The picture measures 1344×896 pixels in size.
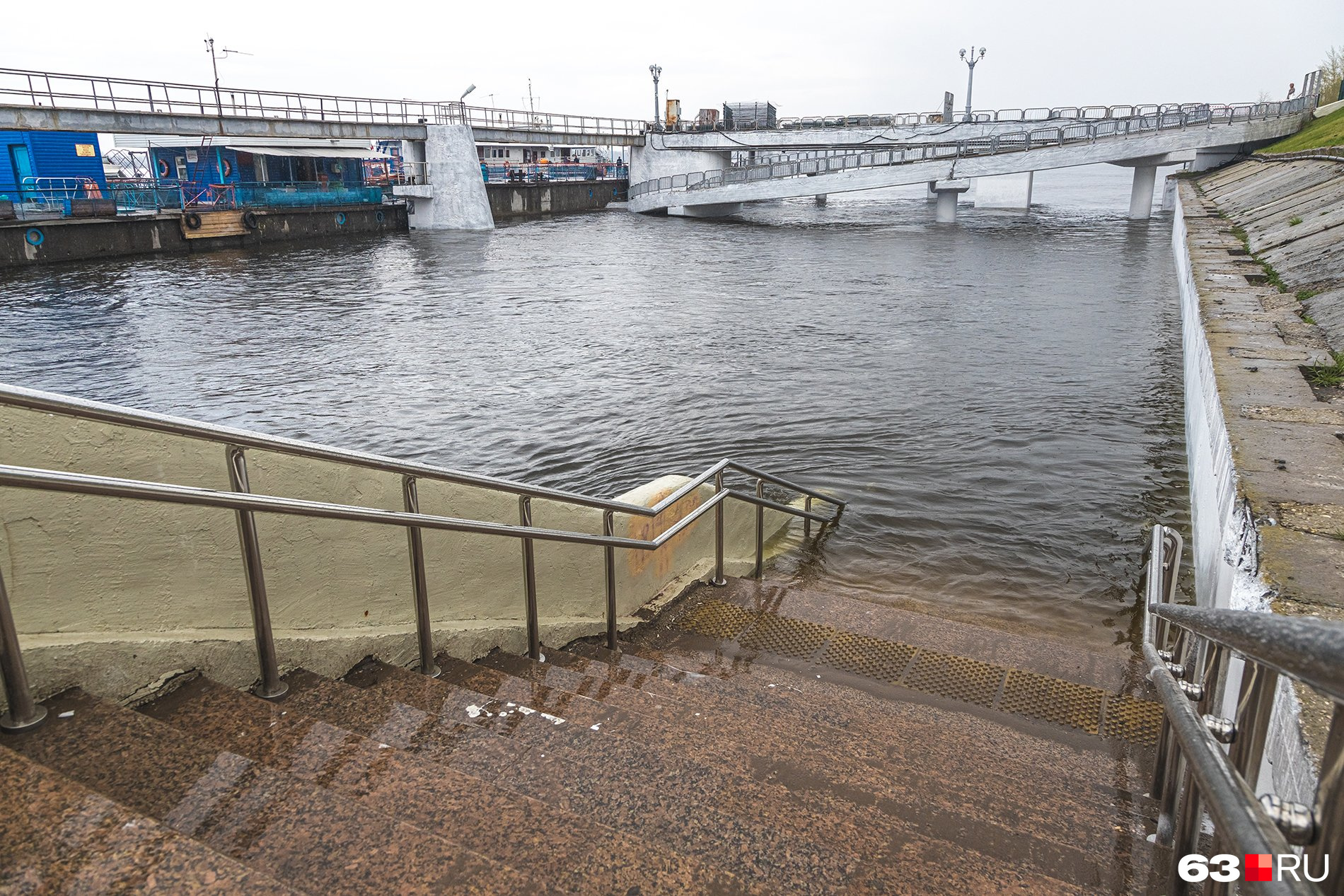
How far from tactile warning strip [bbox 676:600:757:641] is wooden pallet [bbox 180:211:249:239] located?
2993 cm

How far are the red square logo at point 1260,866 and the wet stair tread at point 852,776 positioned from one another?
167cm

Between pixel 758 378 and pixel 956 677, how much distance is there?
9710 millimetres

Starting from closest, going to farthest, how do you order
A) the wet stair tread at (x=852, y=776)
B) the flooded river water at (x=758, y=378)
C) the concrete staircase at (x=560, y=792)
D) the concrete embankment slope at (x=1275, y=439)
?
1. the concrete staircase at (x=560, y=792)
2. the wet stair tread at (x=852, y=776)
3. the concrete embankment slope at (x=1275, y=439)
4. the flooded river water at (x=758, y=378)

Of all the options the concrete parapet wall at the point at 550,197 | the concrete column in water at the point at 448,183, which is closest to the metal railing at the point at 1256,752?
the concrete column in water at the point at 448,183

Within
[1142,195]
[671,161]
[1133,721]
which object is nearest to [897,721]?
[1133,721]

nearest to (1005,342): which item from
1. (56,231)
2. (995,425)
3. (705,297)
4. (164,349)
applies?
(995,425)

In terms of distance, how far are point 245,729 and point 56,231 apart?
1146 inches

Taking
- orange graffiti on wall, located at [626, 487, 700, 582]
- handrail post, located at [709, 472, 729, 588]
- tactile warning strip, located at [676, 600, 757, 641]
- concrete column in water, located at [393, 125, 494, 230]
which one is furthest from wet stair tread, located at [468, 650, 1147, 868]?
concrete column in water, located at [393, 125, 494, 230]

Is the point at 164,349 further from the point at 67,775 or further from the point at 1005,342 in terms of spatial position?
the point at 67,775

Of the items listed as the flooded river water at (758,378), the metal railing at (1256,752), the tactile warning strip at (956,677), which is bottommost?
the flooded river water at (758,378)

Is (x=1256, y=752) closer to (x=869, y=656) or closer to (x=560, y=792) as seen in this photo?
(x=560, y=792)

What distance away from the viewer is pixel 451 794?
2.44m

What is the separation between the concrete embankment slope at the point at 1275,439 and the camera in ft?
10.0

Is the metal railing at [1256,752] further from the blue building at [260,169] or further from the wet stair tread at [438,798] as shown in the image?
the blue building at [260,169]
